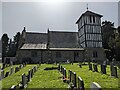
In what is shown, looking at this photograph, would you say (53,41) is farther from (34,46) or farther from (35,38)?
(34,46)

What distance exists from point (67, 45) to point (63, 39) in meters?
2.88

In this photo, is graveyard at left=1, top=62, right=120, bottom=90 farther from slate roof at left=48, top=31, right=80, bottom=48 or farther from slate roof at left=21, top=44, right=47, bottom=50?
slate roof at left=48, top=31, right=80, bottom=48

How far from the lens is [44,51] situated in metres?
45.4

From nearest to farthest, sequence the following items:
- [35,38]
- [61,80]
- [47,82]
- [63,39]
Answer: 1. [47,82]
2. [61,80]
3. [35,38]
4. [63,39]

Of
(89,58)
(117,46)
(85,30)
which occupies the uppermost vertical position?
(85,30)

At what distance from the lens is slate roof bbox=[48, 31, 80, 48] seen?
4797 centimetres

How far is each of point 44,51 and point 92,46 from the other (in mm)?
11966

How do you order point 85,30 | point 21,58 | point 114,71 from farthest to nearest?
point 85,30
point 21,58
point 114,71

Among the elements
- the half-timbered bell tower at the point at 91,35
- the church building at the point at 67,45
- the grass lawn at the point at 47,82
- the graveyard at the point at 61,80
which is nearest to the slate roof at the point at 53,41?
the church building at the point at 67,45

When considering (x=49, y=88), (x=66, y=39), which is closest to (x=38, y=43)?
(x=66, y=39)

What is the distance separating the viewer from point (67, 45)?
48.2 m

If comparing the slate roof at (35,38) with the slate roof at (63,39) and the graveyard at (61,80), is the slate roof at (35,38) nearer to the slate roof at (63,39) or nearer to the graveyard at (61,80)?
the slate roof at (63,39)

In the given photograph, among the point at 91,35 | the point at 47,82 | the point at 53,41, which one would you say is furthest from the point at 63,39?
the point at 47,82

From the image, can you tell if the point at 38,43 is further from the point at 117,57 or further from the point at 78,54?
the point at 117,57
